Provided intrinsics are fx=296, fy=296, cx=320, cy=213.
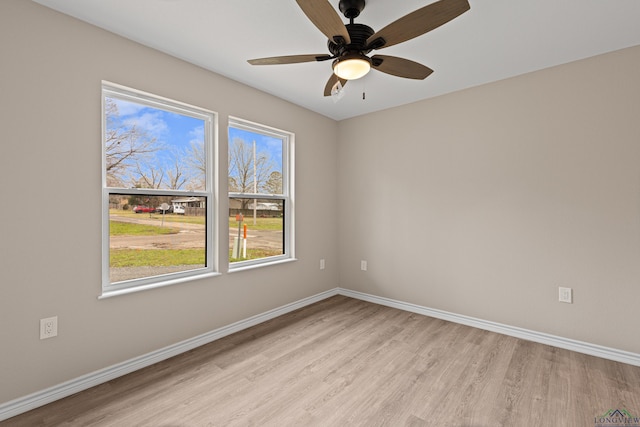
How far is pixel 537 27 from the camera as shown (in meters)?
2.12

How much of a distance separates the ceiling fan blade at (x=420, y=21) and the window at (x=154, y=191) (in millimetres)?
1819

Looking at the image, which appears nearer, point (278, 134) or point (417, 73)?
point (417, 73)

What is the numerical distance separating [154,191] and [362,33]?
79.3 inches

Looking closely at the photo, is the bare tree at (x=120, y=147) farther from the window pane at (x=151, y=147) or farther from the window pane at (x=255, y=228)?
the window pane at (x=255, y=228)

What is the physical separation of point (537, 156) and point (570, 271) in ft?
3.56

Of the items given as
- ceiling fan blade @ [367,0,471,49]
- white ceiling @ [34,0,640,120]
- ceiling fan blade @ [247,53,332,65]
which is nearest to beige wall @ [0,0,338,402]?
white ceiling @ [34,0,640,120]

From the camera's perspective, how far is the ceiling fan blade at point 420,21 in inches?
55.0

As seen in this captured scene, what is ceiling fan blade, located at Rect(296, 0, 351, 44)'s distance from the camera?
1405 mm

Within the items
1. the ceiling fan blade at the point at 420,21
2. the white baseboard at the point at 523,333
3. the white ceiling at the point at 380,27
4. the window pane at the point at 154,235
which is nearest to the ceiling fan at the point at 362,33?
the ceiling fan blade at the point at 420,21

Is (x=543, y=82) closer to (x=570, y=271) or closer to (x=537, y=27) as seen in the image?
(x=537, y=27)

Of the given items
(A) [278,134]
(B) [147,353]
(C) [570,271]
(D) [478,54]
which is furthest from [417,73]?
(B) [147,353]

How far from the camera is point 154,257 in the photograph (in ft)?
8.36

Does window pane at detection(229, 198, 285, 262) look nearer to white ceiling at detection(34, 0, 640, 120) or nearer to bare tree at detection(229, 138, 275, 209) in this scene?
bare tree at detection(229, 138, 275, 209)

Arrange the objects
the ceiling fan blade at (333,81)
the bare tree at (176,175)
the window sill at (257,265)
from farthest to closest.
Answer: the window sill at (257,265)
the bare tree at (176,175)
the ceiling fan blade at (333,81)
